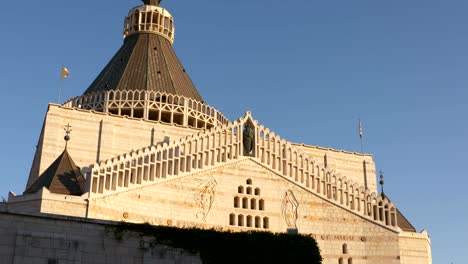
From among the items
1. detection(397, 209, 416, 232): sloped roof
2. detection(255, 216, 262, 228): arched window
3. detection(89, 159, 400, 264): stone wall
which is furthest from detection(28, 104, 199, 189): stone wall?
detection(397, 209, 416, 232): sloped roof

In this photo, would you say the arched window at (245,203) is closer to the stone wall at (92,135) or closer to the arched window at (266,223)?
the arched window at (266,223)

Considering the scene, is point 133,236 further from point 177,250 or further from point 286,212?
point 286,212

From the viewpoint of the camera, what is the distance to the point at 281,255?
2444 centimetres

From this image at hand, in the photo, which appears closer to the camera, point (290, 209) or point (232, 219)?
point (232, 219)

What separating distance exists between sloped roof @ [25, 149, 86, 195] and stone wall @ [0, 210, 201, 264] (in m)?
7.85

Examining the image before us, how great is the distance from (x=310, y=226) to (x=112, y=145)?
1321 centimetres

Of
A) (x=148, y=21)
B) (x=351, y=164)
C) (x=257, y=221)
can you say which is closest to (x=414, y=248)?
(x=257, y=221)

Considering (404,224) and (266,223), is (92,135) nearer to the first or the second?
(266,223)

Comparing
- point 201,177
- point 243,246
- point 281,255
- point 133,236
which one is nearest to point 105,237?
point 133,236

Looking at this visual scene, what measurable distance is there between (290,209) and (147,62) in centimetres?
1972

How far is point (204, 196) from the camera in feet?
106

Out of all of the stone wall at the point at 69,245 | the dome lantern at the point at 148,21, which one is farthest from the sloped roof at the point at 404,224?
the dome lantern at the point at 148,21

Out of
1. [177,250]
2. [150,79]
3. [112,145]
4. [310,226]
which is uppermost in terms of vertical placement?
[150,79]

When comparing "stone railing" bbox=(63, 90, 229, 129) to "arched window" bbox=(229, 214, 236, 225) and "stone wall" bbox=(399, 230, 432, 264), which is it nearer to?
"arched window" bbox=(229, 214, 236, 225)
